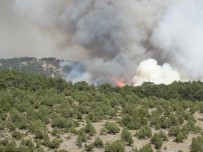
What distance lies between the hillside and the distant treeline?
4.76 metres

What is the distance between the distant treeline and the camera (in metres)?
111

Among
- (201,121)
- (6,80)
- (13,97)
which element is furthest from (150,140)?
(6,80)

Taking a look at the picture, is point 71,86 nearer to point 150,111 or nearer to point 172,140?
point 150,111

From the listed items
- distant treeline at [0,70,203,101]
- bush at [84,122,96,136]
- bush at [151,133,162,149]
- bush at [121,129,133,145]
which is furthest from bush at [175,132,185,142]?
distant treeline at [0,70,203,101]

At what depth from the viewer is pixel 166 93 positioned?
112 metres

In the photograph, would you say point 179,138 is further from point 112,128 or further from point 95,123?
point 95,123

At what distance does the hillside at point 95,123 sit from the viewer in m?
69.4

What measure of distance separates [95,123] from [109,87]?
35.7 meters

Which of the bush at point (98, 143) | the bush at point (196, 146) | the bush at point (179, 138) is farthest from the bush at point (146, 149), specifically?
the bush at point (179, 138)

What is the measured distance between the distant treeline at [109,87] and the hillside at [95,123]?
4.76 meters

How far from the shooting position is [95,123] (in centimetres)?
8031

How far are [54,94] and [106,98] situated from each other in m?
10.2

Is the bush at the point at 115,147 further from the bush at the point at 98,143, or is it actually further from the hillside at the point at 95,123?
the bush at the point at 98,143

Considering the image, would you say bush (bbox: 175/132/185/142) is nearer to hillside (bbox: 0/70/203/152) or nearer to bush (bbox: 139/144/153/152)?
hillside (bbox: 0/70/203/152)
